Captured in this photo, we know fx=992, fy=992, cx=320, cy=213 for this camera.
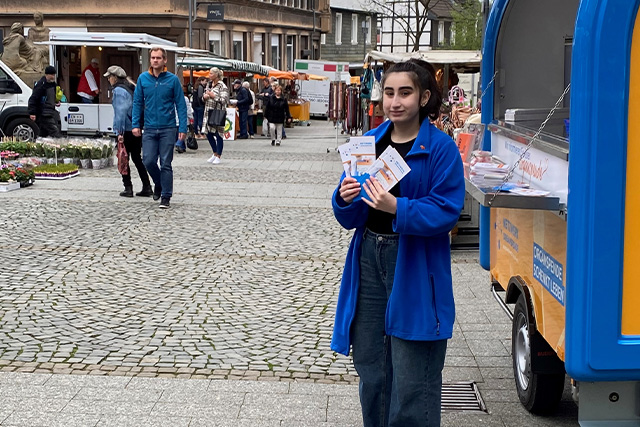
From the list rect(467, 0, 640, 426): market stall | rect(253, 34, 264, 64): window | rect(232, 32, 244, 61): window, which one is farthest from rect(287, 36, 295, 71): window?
rect(467, 0, 640, 426): market stall

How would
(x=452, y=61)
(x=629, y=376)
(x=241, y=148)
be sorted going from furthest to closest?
(x=241, y=148), (x=452, y=61), (x=629, y=376)

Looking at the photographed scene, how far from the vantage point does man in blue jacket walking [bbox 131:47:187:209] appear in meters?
12.0

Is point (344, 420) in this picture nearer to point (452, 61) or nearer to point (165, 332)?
point (165, 332)

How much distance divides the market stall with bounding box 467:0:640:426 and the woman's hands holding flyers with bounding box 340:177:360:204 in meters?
0.70

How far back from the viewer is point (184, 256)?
9.27 m

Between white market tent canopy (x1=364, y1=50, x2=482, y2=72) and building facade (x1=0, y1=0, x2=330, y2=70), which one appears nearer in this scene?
white market tent canopy (x1=364, y1=50, x2=482, y2=72)

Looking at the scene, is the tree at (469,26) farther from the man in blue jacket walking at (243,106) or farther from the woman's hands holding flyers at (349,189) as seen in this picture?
the woman's hands holding flyers at (349,189)

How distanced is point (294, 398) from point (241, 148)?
20104 mm

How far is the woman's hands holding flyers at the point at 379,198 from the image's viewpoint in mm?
3584

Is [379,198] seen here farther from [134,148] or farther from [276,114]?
[276,114]

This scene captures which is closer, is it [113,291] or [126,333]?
[126,333]

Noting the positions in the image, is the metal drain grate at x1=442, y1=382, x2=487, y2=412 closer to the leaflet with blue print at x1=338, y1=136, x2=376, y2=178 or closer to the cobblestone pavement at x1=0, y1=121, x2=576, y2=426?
the cobblestone pavement at x1=0, y1=121, x2=576, y2=426

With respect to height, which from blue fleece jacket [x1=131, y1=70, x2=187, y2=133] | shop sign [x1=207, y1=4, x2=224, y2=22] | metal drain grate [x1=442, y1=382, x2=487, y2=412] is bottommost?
metal drain grate [x1=442, y1=382, x2=487, y2=412]

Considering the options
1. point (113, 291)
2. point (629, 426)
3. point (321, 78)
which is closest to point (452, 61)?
point (113, 291)
